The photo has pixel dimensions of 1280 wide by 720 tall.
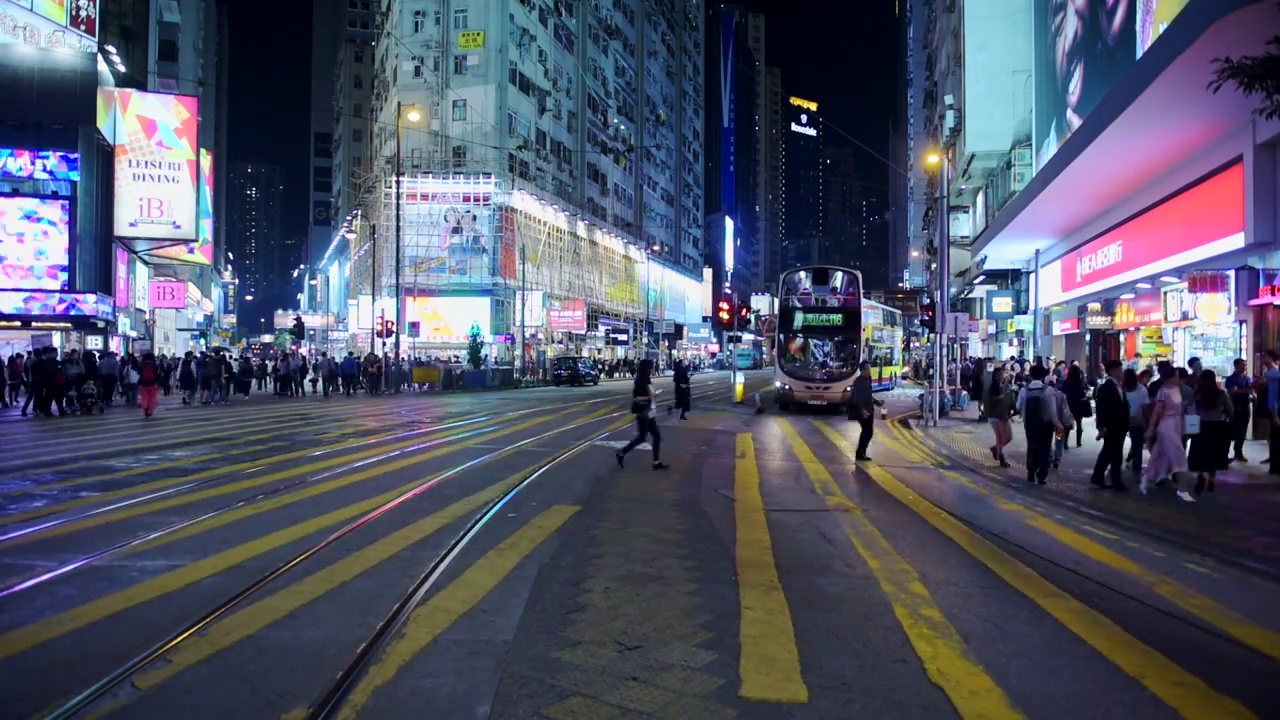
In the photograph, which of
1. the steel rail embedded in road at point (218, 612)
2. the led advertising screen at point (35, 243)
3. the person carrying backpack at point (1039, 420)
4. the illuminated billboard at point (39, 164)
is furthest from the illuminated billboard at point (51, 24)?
the person carrying backpack at point (1039, 420)

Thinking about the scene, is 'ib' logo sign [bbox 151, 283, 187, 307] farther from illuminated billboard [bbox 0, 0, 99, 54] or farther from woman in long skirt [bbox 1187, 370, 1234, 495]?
woman in long skirt [bbox 1187, 370, 1234, 495]

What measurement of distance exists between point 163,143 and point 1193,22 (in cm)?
4010

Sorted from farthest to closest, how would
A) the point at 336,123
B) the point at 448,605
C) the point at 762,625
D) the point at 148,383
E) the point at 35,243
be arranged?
1. the point at 336,123
2. the point at 35,243
3. the point at 148,383
4. the point at 448,605
5. the point at 762,625

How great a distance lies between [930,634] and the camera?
588 centimetres

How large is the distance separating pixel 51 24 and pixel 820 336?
1365 inches

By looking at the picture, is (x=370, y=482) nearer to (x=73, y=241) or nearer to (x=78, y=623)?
(x=78, y=623)

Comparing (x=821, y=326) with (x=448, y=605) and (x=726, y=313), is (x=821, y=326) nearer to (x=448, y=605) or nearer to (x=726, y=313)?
(x=726, y=313)

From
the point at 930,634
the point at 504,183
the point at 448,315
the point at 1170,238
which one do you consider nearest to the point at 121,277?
A: the point at 448,315

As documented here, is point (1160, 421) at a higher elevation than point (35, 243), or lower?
lower

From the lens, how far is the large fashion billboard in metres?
17.3

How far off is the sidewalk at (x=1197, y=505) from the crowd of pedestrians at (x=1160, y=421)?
268 mm

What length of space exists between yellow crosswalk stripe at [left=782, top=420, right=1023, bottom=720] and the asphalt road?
3 cm

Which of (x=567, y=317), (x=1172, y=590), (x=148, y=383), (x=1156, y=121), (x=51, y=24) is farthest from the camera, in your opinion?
(x=567, y=317)

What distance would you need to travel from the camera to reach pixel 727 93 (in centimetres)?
14562
